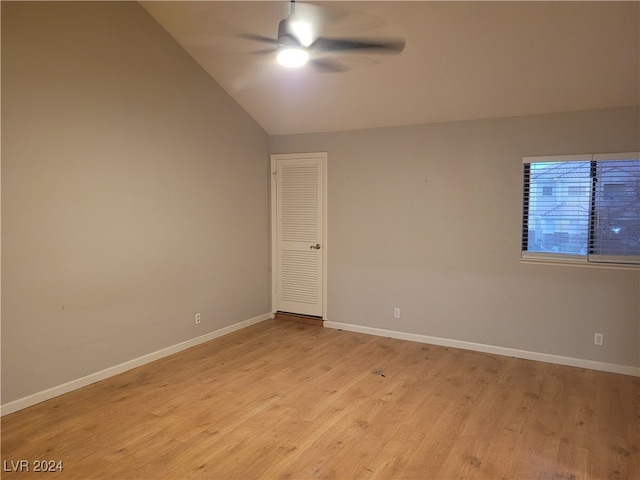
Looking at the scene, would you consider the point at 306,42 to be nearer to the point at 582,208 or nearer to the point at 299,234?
the point at 582,208

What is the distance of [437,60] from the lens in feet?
12.3

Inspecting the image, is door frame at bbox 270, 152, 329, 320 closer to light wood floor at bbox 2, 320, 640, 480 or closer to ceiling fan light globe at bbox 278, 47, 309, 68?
light wood floor at bbox 2, 320, 640, 480

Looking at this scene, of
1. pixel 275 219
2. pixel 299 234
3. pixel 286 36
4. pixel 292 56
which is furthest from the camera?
pixel 275 219

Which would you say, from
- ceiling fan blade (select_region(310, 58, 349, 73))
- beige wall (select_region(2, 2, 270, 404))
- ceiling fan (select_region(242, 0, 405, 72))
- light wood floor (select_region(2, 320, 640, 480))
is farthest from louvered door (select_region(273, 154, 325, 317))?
ceiling fan (select_region(242, 0, 405, 72))

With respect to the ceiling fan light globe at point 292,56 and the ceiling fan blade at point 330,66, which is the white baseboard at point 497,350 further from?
the ceiling fan light globe at point 292,56

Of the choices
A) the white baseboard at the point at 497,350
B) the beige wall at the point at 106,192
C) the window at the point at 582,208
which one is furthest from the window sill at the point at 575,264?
the beige wall at the point at 106,192

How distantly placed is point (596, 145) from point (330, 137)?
2.80m

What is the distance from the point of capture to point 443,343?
480cm

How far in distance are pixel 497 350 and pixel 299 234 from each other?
2.70 m

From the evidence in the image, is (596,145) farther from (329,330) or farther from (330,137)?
(329,330)

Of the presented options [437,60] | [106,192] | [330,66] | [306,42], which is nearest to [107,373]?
[106,192]

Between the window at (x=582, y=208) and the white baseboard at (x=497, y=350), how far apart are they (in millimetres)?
965

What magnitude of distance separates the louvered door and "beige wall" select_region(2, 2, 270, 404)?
2.40 ft

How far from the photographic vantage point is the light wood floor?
256 centimetres
